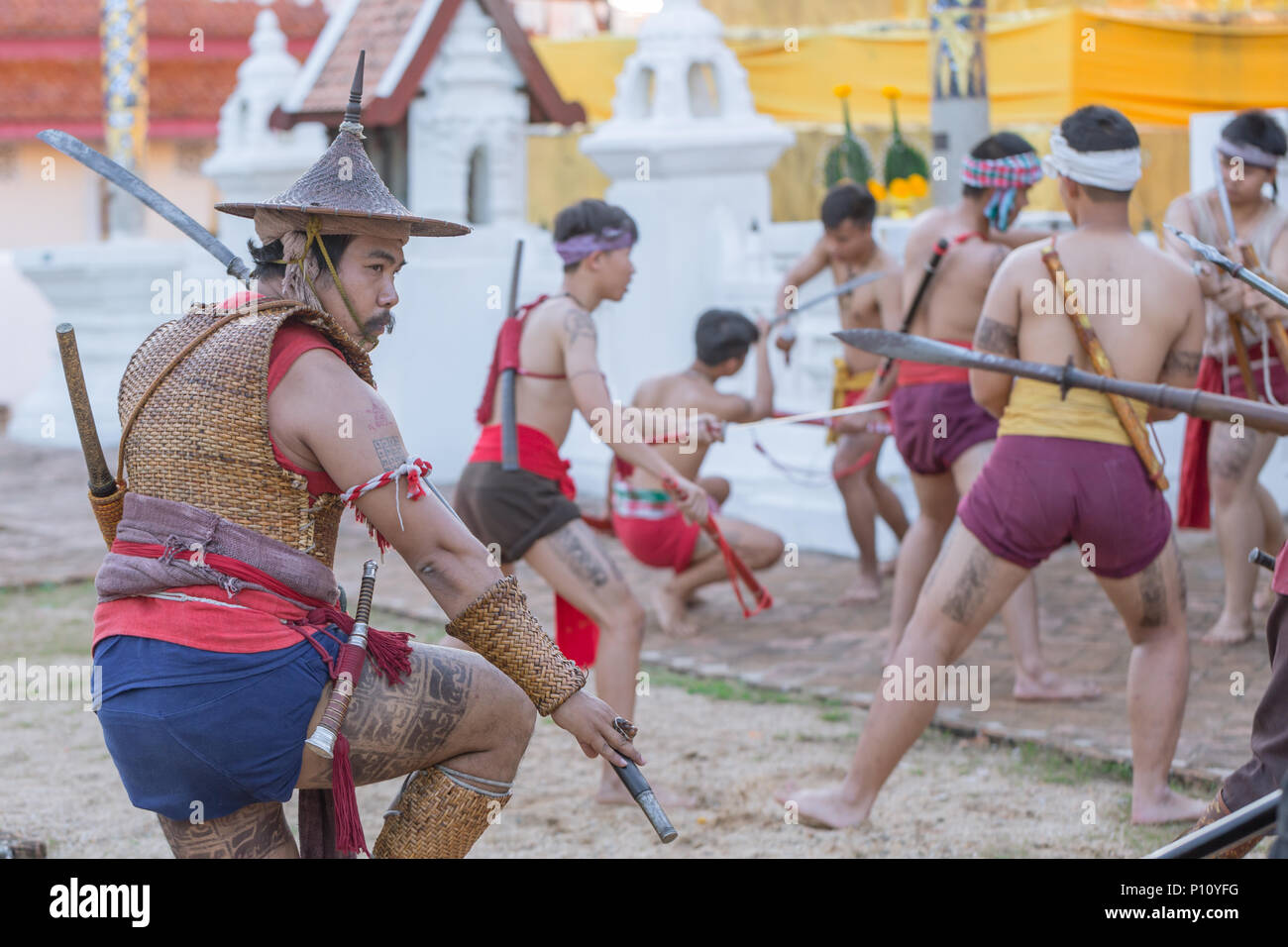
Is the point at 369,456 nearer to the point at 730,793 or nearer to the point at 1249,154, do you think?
the point at 730,793

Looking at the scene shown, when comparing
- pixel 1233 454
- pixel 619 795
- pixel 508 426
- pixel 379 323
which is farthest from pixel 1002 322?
pixel 1233 454

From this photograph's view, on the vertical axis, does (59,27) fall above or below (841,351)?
above

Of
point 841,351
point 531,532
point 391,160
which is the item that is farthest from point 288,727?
point 391,160

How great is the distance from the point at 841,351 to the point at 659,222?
6.56ft

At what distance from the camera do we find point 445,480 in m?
11.7

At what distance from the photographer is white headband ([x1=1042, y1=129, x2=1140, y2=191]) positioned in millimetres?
4469

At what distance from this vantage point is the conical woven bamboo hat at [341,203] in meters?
3.13

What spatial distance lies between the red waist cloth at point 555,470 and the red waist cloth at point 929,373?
5.28ft

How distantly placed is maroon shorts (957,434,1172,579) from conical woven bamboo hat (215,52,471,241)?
81.0 inches

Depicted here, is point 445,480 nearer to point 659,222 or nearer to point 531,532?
point 659,222

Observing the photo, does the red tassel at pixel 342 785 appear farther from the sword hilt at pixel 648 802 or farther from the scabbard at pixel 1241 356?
the scabbard at pixel 1241 356

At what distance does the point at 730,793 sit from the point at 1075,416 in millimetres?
1710

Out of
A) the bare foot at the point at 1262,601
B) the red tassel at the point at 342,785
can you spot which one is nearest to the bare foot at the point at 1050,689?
the bare foot at the point at 1262,601

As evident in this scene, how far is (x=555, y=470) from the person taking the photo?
5.23m
